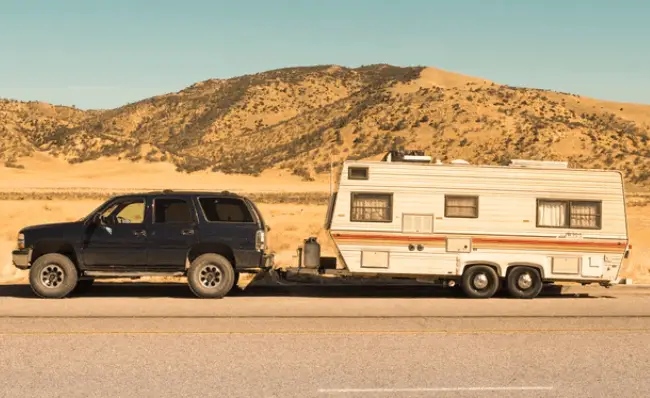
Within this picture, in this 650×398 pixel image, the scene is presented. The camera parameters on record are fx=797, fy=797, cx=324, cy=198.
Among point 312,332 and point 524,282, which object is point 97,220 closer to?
point 312,332

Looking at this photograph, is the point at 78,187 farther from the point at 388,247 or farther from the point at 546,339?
the point at 546,339

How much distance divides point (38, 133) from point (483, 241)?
235 feet

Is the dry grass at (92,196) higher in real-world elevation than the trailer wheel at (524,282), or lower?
higher

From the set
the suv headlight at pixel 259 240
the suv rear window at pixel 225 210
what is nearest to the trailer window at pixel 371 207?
the suv headlight at pixel 259 240

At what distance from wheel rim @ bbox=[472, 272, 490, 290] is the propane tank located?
10.7 ft

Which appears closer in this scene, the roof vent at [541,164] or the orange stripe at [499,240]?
the orange stripe at [499,240]

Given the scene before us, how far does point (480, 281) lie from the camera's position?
53.8 feet

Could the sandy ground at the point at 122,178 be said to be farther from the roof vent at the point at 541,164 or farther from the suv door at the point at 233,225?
the roof vent at the point at 541,164

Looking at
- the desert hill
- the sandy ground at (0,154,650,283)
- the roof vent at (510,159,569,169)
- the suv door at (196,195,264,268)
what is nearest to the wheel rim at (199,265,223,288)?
the suv door at (196,195,264,268)

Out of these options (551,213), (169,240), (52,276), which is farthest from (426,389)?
(52,276)

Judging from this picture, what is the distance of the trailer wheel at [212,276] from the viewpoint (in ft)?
51.5

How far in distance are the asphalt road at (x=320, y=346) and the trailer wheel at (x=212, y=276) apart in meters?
0.29

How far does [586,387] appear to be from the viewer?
29.7 feet

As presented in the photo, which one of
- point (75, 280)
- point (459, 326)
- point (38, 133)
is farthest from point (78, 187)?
point (459, 326)
